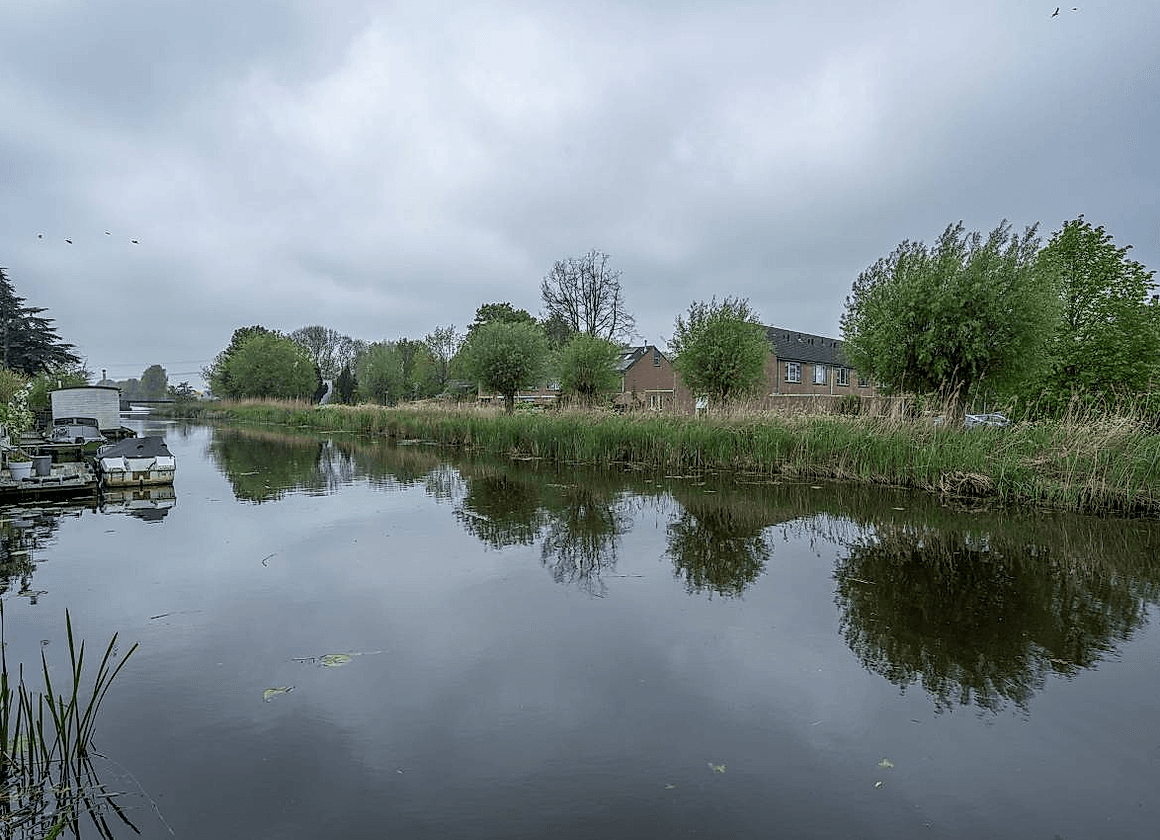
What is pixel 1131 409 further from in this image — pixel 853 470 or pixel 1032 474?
pixel 853 470

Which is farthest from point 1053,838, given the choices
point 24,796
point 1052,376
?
point 1052,376

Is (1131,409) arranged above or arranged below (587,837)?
above

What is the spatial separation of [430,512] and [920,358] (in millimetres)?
11246

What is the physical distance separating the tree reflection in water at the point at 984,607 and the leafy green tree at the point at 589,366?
21652mm

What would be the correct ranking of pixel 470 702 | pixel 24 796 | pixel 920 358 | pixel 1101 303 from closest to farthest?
pixel 24 796 < pixel 470 702 < pixel 920 358 < pixel 1101 303

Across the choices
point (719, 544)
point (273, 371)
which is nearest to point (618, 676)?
point (719, 544)

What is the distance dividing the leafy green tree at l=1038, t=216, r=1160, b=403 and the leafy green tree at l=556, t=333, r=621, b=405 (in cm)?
1667

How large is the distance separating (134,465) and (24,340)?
122 ft

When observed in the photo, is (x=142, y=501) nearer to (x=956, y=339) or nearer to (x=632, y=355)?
(x=956, y=339)

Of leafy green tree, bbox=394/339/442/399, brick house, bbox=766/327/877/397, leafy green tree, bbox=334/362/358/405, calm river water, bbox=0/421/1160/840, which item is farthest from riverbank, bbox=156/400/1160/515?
leafy green tree, bbox=334/362/358/405

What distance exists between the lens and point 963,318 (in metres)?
13.8

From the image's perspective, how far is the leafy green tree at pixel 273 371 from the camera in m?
55.1

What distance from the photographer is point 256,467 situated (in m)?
17.7

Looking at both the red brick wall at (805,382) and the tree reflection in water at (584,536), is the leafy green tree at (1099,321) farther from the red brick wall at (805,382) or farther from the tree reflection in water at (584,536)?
the red brick wall at (805,382)
